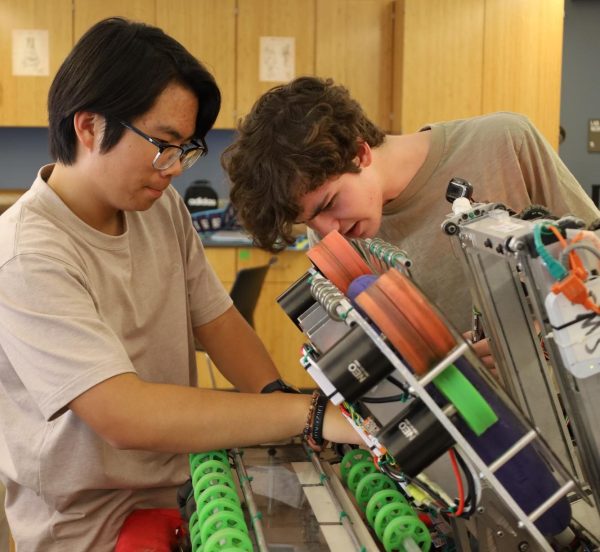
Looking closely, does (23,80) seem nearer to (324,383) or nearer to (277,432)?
(277,432)

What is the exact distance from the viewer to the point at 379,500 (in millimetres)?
1110

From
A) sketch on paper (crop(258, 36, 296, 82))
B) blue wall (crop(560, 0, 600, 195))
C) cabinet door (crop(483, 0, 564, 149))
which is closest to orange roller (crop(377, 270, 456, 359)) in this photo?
cabinet door (crop(483, 0, 564, 149))

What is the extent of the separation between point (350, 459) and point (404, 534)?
0.79ft

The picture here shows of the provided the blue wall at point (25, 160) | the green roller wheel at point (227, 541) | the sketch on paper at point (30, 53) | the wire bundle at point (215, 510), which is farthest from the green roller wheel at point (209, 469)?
the sketch on paper at point (30, 53)

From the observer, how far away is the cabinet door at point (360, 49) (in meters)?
5.68

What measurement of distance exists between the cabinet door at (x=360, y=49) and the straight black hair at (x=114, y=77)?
169 inches

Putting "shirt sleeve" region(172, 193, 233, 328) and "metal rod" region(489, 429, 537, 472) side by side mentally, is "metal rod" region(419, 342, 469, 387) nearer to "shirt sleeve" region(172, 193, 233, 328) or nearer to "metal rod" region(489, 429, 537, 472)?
"metal rod" region(489, 429, 537, 472)

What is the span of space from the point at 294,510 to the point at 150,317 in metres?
0.54

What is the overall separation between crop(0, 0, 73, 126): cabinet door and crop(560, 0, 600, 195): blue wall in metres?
3.54

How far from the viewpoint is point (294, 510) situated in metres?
1.17

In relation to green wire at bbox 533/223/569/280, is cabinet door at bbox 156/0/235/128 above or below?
above

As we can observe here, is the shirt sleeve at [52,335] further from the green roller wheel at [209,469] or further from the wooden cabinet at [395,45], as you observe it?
the wooden cabinet at [395,45]

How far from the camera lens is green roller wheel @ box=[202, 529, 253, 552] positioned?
3.18 feet

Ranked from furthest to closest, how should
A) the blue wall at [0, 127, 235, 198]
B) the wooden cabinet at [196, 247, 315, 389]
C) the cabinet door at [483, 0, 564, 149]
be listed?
the blue wall at [0, 127, 235, 198] < the cabinet door at [483, 0, 564, 149] < the wooden cabinet at [196, 247, 315, 389]
